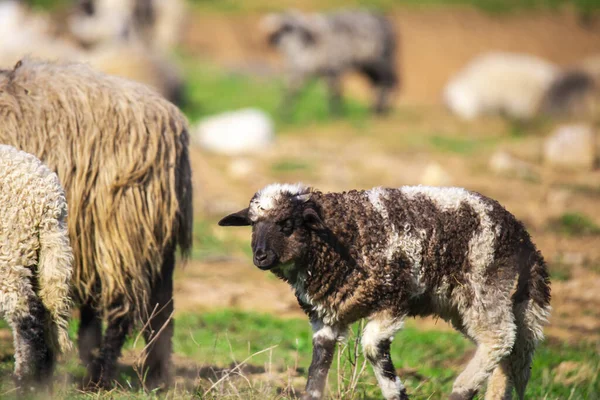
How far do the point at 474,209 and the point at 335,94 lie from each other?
15.3m

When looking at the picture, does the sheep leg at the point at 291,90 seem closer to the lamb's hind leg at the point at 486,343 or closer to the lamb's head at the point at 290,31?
the lamb's head at the point at 290,31

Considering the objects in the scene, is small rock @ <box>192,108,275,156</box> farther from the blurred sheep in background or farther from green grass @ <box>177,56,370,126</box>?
green grass @ <box>177,56,370,126</box>

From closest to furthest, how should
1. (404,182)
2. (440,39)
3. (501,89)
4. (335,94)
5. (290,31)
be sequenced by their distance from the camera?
(404,182)
(290,31)
(335,94)
(501,89)
(440,39)

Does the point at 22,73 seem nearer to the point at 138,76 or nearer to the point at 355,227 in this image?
the point at 355,227

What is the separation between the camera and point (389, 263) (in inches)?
181

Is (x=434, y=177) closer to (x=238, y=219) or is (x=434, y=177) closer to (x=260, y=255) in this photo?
(x=238, y=219)

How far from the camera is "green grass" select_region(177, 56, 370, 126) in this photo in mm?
20188

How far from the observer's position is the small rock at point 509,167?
1420 centimetres

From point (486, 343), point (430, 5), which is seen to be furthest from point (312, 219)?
point (430, 5)

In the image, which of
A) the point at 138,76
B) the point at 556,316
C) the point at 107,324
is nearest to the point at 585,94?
the point at 138,76

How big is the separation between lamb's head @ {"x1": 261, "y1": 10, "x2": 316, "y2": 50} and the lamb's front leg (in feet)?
48.8

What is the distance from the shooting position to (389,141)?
17312mm

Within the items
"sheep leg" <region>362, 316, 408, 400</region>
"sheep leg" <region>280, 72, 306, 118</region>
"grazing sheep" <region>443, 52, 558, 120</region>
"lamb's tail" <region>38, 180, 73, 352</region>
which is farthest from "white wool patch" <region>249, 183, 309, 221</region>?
"grazing sheep" <region>443, 52, 558, 120</region>

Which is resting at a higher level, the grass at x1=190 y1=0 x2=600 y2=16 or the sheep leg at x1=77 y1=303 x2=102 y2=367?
the grass at x1=190 y1=0 x2=600 y2=16
